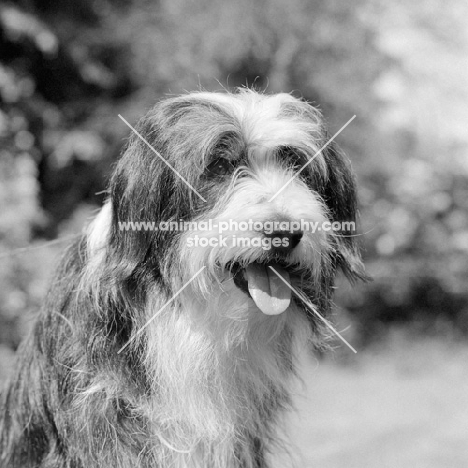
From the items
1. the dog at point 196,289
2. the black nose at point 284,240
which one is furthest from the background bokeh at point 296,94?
the black nose at point 284,240

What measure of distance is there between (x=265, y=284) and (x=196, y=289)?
0.23 m

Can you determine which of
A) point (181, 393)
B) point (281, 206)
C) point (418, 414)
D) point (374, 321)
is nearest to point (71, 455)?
point (181, 393)

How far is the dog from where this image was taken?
2359 mm

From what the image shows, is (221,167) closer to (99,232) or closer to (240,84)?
(99,232)

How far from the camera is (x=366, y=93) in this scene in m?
7.89

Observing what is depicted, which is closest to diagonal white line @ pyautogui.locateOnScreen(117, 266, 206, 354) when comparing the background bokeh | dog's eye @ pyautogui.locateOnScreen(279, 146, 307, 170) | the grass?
dog's eye @ pyautogui.locateOnScreen(279, 146, 307, 170)

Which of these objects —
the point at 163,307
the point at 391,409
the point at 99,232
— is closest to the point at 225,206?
the point at 163,307

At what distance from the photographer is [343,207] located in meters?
2.72

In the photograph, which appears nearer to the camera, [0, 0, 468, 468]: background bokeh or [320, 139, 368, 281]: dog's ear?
[320, 139, 368, 281]: dog's ear

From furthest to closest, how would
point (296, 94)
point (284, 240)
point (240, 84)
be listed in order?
point (296, 94), point (240, 84), point (284, 240)

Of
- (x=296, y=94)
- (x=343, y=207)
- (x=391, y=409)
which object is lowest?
(x=391, y=409)

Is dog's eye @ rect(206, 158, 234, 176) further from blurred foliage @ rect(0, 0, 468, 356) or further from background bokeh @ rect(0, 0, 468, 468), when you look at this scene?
blurred foliage @ rect(0, 0, 468, 356)

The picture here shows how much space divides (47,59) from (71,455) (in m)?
5.52

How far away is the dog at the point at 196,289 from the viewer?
2.36 metres
